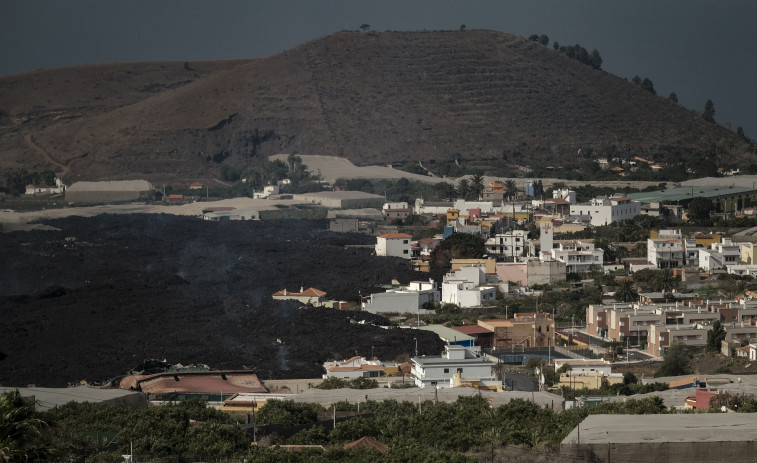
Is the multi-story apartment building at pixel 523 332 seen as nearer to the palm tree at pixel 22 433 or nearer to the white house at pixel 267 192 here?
the palm tree at pixel 22 433

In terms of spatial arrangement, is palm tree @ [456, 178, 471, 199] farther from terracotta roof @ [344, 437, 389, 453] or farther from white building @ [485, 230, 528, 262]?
terracotta roof @ [344, 437, 389, 453]

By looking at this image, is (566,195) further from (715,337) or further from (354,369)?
(354,369)

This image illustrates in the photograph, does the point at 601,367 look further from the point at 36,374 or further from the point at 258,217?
the point at 258,217

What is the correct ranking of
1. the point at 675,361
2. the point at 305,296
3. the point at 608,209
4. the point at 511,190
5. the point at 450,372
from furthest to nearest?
the point at 511,190
the point at 608,209
the point at 305,296
the point at 675,361
the point at 450,372

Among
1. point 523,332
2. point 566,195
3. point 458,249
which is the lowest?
point 523,332

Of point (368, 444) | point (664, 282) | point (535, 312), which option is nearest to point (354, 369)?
point (535, 312)

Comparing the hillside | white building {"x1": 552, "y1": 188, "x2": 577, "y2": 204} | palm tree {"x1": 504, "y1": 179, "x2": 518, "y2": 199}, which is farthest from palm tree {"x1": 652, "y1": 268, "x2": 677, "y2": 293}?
the hillside
